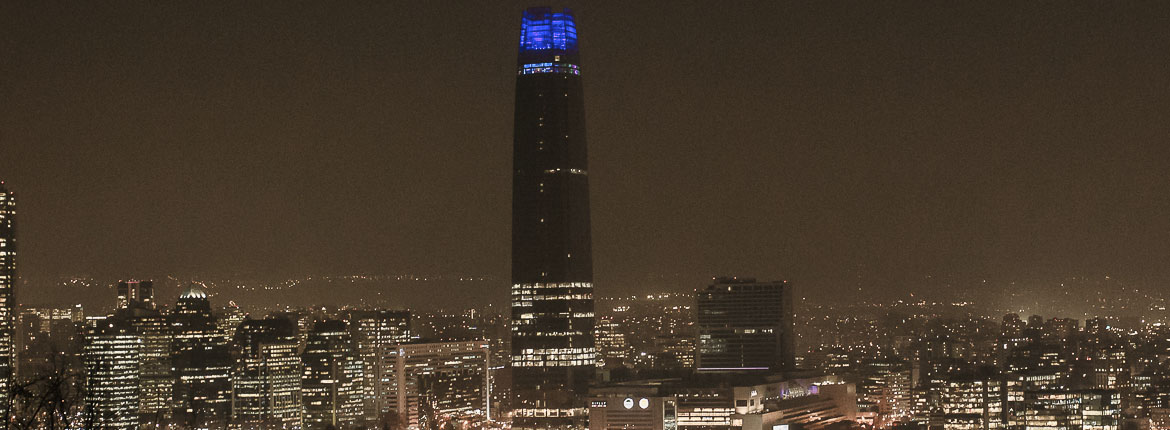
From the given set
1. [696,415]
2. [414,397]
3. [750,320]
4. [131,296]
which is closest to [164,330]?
[131,296]

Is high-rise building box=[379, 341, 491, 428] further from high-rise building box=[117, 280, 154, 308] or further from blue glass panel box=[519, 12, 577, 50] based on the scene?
blue glass panel box=[519, 12, 577, 50]

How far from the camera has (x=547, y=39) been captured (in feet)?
115

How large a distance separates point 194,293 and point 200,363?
7.28ft

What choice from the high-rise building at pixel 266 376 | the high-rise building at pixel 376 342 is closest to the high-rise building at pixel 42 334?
the high-rise building at pixel 266 376

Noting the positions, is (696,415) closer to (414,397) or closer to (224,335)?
(414,397)

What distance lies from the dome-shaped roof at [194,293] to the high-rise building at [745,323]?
11.2m

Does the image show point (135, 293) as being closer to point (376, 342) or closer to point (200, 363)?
point (200, 363)

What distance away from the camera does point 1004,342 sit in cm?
4112

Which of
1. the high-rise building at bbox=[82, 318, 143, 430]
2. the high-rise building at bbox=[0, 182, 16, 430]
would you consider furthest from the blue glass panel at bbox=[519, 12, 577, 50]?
the high-rise building at bbox=[0, 182, 16, 430]

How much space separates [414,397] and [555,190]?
15.7ft

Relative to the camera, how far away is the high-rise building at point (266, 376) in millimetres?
32250

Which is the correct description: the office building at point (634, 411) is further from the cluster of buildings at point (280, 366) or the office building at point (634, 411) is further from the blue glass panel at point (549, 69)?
the blue glass panel at point (549, 69)

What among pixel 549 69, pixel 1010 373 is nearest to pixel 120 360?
pixel 549 69

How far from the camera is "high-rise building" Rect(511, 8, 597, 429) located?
3488cm
